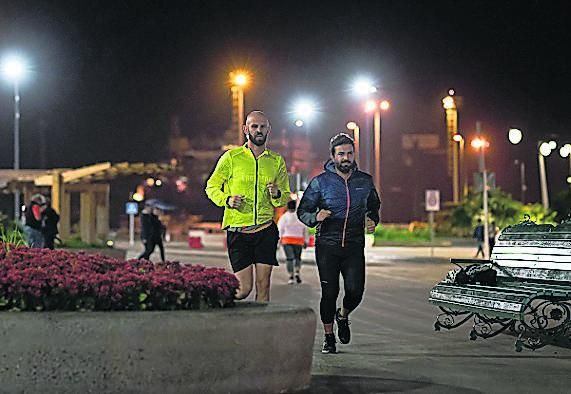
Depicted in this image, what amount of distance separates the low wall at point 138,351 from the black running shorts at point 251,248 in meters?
2.15

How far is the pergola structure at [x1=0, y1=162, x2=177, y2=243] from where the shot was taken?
34656 mm

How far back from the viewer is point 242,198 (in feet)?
29.9

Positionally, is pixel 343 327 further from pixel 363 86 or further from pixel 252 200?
pixel 363 86

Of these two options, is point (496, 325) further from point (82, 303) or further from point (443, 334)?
point (82, 303)

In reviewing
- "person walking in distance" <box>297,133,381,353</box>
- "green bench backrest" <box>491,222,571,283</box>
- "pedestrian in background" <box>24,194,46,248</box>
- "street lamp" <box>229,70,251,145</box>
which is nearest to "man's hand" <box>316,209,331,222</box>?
"person walking in distance" <box>297,133,381,353</box>

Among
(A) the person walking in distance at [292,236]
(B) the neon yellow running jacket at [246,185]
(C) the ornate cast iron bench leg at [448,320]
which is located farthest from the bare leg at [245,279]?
(A) the person walking in distance at [292,236]

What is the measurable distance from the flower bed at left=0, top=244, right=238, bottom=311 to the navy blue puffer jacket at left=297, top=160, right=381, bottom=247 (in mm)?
1980

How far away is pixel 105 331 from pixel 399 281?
55.0 feet

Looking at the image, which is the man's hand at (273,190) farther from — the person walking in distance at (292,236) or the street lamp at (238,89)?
the street lamp at (238,89)

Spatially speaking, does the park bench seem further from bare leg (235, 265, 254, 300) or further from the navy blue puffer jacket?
bare leg (235, 265, 254, 300)

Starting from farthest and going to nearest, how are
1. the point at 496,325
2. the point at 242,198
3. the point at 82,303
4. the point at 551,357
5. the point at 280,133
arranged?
1. the point at 280,133
2. the point at 496,325
3. the point at 551,357
4. the point at 242,198
5. the point at 82,303

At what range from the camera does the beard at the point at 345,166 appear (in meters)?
9.75

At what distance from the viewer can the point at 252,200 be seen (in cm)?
923

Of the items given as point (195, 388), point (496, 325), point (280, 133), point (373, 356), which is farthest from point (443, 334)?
point (280, 133)
